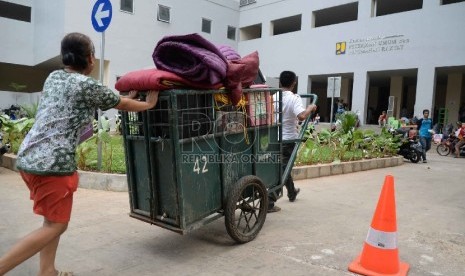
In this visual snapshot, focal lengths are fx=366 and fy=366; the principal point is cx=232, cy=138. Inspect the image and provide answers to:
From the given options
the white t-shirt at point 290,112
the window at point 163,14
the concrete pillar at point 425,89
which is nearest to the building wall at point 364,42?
the concrete pillar at point 425,89

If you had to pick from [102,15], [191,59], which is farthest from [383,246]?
[102,15]

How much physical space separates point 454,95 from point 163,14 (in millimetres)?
15211

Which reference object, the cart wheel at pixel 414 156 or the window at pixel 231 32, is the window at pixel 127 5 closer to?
the window at pixel 231 32

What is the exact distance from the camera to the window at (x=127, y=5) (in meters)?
17.4

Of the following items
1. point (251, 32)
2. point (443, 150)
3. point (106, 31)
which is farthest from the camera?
point (251, 32)

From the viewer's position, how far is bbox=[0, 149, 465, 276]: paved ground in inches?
114

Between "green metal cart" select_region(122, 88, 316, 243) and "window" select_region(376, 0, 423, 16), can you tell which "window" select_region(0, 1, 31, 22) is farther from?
"green metal cart" select_region(122, 88, 316, 243)

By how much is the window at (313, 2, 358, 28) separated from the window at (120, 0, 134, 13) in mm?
9577

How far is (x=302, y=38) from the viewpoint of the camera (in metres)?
20.2

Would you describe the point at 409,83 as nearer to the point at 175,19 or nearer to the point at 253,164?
the point at 175,19

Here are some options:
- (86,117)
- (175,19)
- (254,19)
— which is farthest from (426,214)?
(254,19)

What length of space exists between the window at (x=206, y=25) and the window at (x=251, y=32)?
9.74 feet

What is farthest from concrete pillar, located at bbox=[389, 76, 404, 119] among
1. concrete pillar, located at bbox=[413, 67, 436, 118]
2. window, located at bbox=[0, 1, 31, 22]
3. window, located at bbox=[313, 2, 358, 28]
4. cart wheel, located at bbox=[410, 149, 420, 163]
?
window, located at bbox=[0, 1, 31, 22]

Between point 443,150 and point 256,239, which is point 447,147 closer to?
point 443,150
